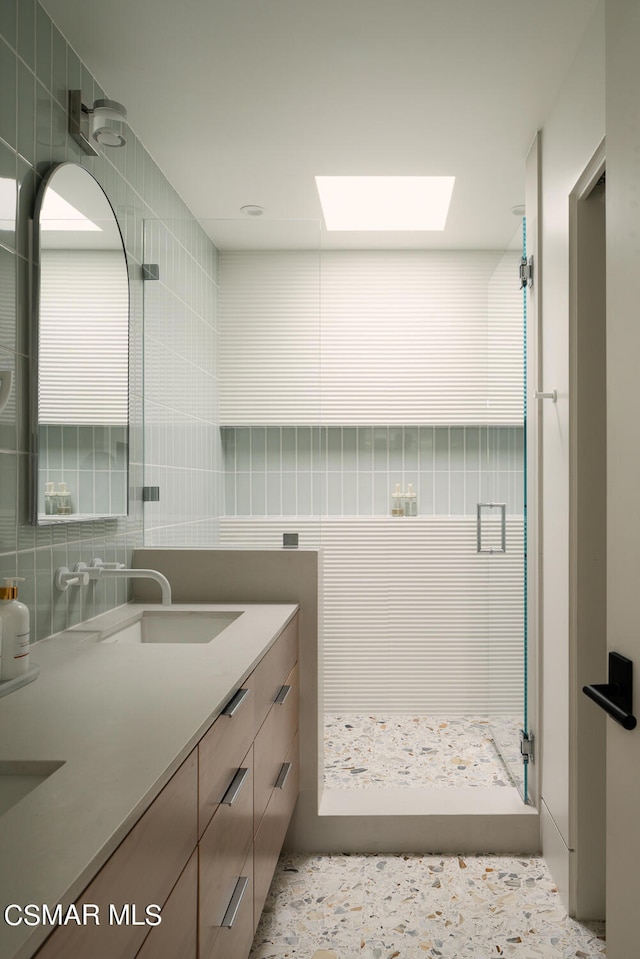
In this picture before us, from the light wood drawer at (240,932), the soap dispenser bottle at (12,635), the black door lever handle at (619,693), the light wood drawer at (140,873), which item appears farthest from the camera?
the soap dispenser bottle at (12,635)

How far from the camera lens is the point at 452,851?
246 cm

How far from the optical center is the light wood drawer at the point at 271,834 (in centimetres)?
168

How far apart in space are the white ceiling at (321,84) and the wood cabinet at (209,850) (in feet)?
5.60

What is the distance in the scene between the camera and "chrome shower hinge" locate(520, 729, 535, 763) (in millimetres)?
2492

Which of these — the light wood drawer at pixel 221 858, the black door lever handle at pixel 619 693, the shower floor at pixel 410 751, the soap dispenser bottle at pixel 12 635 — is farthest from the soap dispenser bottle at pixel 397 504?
the black door lever handle at pixel 619 693

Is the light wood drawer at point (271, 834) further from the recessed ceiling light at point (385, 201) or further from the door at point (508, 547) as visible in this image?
the recessed ceiling light at point (385, 201)

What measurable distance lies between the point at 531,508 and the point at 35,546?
66.7 inches

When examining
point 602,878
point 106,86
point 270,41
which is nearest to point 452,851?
point 602,878

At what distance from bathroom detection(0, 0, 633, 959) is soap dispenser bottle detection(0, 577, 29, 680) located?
0.23 m

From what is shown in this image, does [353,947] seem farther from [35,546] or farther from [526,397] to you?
[526,397]

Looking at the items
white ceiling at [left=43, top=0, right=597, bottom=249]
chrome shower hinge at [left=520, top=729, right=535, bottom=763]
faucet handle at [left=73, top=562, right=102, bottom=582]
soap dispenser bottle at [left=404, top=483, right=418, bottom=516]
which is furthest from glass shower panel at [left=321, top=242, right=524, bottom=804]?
faucet handle at [left=73, top=562, right=102, bottom=582]

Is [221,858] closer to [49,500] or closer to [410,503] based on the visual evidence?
[49,500]

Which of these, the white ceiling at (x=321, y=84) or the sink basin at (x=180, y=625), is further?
the sink basin at (x=180, y=625)

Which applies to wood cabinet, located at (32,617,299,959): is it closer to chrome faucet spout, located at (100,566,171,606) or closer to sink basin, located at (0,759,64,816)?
sink basin, located at (0,759,64,816)
